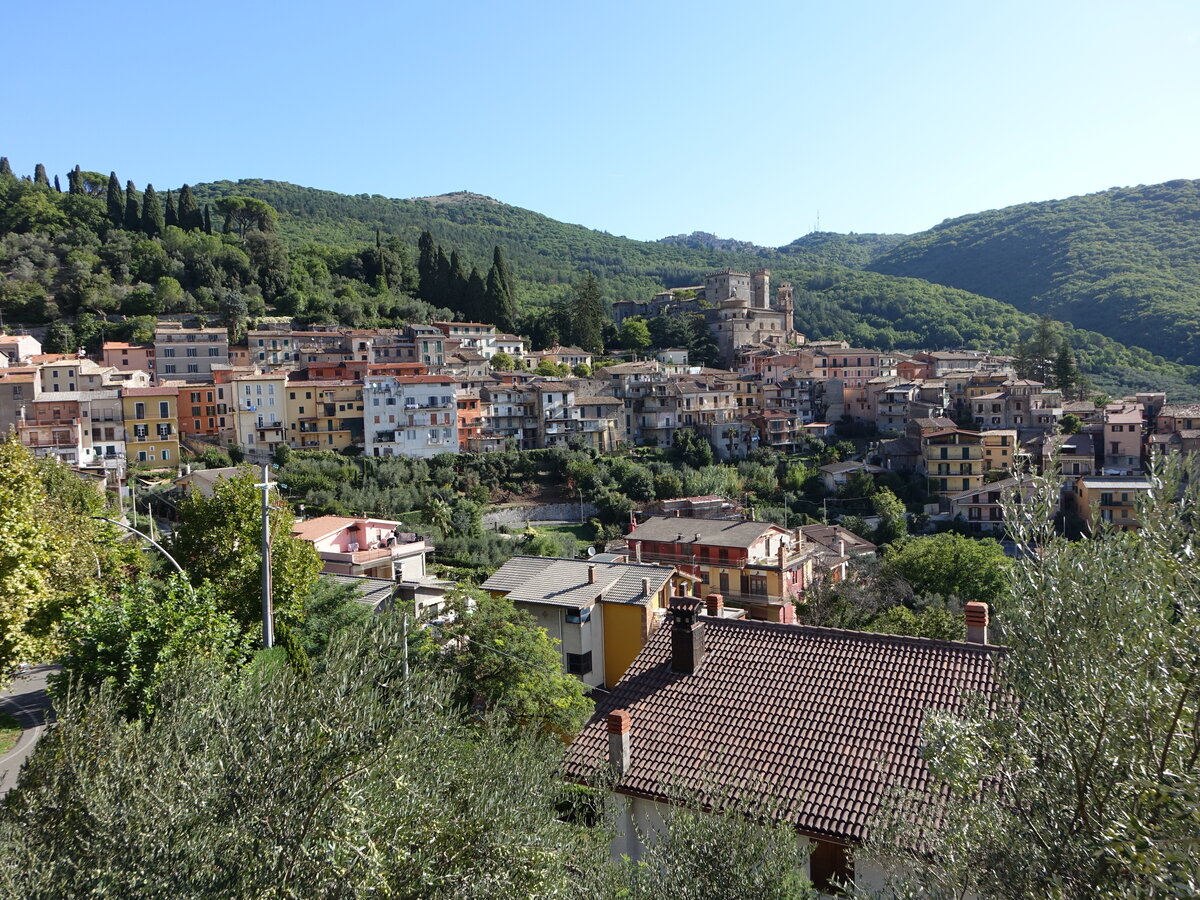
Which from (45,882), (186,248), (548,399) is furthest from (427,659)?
(186,248)

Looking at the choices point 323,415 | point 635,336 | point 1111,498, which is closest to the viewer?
point 1111,498

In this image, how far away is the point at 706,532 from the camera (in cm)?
4259

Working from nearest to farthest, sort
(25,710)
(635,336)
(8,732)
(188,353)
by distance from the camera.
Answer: (8,732) < (25,710) < (188,353) < (635,336)

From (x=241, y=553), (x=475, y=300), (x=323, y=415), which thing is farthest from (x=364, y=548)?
(x=475, y=300)

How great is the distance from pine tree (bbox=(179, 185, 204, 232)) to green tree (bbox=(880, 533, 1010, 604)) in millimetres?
84013

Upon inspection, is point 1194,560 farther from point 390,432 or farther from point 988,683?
point 390,432

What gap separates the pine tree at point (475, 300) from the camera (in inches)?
3568

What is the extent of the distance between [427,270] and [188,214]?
27078 mm

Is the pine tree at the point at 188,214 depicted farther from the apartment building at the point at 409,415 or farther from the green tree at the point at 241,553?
the green tree at the point at 241,553

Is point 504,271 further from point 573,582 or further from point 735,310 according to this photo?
point 573,582

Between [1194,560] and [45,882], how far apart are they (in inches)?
358

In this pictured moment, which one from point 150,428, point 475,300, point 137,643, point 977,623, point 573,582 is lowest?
point 573,582

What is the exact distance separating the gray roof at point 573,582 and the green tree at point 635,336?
71.3m

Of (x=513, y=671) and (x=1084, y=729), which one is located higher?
(x=1084, y=729)
